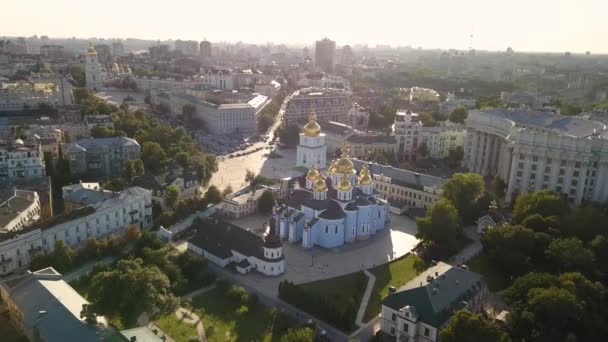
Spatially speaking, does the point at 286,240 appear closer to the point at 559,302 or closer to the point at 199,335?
the point at 199,335

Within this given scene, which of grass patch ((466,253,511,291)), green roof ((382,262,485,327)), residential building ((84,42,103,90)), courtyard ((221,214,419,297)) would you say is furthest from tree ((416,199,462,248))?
residential building ((84,42,103,90))

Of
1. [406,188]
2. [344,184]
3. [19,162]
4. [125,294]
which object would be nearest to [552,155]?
[406,188]

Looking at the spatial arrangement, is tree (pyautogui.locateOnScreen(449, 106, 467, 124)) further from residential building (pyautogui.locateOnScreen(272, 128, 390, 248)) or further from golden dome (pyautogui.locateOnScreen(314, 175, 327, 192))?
golden dome (pyautogui.locateOnScreen(314, 175, 327, 192))

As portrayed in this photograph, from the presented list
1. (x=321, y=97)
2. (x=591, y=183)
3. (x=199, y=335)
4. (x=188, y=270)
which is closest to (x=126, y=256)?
(x=188, y=270)

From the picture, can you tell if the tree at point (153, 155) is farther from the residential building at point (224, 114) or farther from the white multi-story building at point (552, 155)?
the white multi-story building at point (552, 155)

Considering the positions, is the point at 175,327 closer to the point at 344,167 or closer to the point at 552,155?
the point at 344,167

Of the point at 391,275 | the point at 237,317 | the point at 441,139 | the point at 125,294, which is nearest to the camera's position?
the point at 125,294

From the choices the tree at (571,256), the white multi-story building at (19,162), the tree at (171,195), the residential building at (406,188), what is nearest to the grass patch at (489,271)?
the tree at (571,256)
